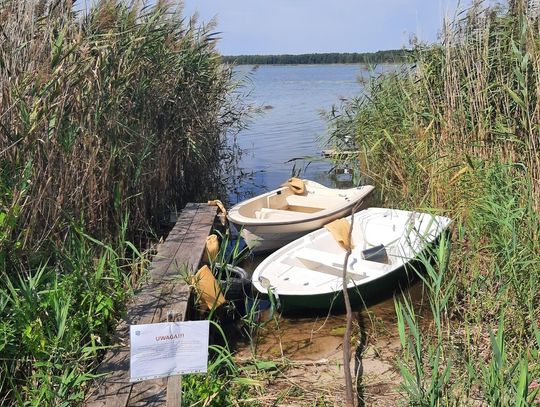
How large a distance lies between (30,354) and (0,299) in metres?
0.32

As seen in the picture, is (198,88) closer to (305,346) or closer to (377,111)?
(377,111)

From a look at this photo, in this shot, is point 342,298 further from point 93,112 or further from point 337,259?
point 93,112

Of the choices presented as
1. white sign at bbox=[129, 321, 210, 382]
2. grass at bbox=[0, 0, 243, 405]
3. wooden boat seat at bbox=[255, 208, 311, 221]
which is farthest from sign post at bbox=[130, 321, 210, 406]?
wooden boat seat at bbox=[255, 208, 311, 221]

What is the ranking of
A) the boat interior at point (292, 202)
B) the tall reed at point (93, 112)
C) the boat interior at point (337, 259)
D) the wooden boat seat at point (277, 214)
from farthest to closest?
the boat interior at point (292, 202) → the wooden boat seat at point (277, 214) → the boat interior at point (337, 259) → the tall reed at point (93, 112)

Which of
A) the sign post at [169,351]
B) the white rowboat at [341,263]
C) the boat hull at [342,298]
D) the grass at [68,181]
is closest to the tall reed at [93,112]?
the grass at [68,181]

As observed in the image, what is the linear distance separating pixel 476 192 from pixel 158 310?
2880mm

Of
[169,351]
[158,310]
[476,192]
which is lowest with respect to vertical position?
[158,310]

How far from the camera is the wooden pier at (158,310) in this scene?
283cm

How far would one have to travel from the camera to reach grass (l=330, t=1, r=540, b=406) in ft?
10.3

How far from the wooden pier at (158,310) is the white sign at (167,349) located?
0.09 metres

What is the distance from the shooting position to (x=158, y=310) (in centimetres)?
371

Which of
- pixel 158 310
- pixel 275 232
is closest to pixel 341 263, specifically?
pixel 275 232

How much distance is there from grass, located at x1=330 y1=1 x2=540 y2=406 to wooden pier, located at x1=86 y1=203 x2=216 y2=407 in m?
1.23

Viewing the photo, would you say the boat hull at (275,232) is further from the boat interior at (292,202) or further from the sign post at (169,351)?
the sign post at (169,351)
